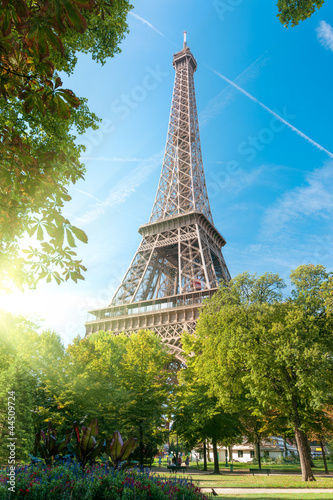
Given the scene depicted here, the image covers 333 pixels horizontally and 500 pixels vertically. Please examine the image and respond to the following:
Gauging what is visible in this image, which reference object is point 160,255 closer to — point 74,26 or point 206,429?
point 206,429

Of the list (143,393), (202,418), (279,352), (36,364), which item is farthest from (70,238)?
(202,418)

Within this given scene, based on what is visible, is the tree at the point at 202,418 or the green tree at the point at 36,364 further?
the tree at the point at 202,418

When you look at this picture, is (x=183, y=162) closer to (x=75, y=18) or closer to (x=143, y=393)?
(x=143, y=393)

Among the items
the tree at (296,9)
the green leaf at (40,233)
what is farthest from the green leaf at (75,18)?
the tree at (296,9)

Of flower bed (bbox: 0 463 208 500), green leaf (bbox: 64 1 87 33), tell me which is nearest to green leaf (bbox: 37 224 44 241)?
green leaf (bbox: 64 1 87 33)

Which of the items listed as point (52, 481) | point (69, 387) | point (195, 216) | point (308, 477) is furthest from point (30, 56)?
point (195, 216)

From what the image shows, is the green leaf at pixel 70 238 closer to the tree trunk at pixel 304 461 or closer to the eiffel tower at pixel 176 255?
the tree trunk at pixel 304 461
